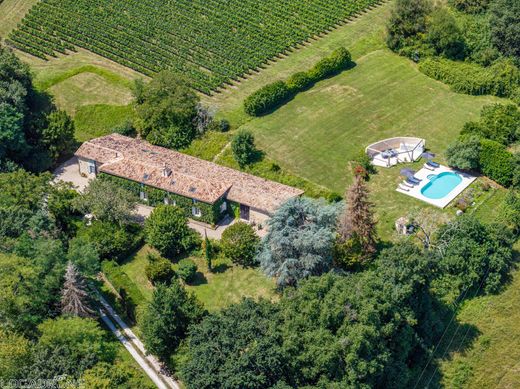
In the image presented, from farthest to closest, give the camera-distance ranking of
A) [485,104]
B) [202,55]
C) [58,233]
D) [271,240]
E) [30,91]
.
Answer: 1. [202,55]
2. [485,104]
3. [30,91]
4. [58,233]
5. [271,240]

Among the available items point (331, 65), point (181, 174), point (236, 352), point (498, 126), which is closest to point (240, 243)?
point (181, 174)

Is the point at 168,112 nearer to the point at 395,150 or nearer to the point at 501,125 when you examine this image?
the point at 395,150

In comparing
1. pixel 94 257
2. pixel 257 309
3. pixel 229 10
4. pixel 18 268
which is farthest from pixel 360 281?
pixel 229 10

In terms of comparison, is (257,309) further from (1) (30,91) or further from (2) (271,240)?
(1) (30,91)

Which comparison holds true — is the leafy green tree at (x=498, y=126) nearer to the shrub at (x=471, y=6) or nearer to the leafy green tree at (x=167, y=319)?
the shrub at (x=471, y=6)

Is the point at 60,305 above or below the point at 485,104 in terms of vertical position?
below

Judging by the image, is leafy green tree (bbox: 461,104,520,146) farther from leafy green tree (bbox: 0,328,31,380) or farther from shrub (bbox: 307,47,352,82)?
leafy green tree (bbox: 0,328,31,380)

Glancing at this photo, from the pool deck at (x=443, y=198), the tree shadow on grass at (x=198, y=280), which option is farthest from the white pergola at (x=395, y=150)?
the tree shadow on grass at (x=198, y=280)
